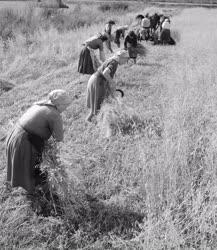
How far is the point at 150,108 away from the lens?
5406mm

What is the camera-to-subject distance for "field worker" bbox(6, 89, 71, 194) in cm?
275

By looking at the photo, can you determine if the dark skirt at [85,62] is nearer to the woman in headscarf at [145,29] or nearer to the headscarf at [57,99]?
the headscarf at [57,99]

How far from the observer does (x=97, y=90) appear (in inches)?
180

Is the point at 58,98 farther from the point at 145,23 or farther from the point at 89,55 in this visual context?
the point at 145,23

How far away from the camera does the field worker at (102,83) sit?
4.56m

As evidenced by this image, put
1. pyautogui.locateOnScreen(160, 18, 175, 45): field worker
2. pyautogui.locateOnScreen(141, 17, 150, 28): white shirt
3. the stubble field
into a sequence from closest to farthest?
the stubble field → pyautogui.locateOnScreen(160, 18, 175, 45): field worker → pyautogui.locateOnScreen(141, 17, 150, 28): white shirt

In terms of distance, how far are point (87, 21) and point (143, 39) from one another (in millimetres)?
7979

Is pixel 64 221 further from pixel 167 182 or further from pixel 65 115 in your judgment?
pixel 65 115

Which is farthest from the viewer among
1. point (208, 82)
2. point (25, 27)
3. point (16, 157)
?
point (25, 27)

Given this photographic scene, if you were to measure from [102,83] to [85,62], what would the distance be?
6.77 ft

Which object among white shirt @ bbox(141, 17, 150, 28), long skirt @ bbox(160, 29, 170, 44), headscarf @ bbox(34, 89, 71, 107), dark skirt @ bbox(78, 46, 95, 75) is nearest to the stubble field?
headscarf @ bbox(34, 89, 71, 107)

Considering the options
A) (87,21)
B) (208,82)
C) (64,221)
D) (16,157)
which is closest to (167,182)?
(64,221)

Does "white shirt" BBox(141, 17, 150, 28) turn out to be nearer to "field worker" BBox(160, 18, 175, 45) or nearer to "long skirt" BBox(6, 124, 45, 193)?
"field worker" BBox(160, 18, 175, 45)

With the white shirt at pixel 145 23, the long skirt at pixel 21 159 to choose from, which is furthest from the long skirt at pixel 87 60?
the white shirt at pixel 145 23
